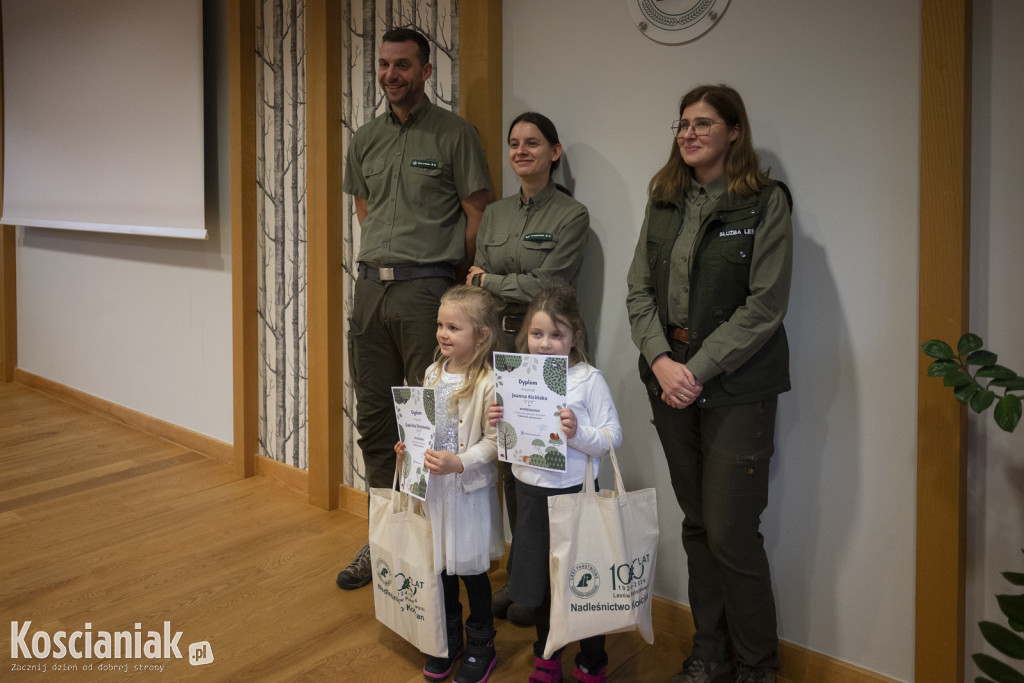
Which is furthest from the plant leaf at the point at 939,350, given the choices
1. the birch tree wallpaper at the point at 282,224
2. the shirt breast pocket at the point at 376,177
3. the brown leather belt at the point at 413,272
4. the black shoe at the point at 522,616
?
the birch tree wallpaper at the point at 282,224

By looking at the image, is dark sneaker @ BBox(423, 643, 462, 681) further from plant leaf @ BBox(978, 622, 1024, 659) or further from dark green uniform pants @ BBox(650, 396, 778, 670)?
plant leaf @ BBox(978, 622, 1024, 659)

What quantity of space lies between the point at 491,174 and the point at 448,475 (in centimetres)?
109

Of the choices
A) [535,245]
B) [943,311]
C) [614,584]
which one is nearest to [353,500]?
[535,245]

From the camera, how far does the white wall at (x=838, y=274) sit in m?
1.84

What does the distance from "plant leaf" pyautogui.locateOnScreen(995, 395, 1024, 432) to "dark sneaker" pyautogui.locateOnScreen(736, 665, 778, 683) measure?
0.86 meters

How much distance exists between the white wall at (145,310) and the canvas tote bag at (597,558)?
2.47 meters

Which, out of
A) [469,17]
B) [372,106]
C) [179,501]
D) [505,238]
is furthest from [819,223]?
[179,501]

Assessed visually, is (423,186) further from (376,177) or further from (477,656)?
(477,656)

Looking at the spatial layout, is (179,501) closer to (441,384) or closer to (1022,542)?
(441,384)

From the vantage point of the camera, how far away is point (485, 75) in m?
2.54

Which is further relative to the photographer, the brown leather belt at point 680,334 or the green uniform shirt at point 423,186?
the green uniform shirt at point 423,186

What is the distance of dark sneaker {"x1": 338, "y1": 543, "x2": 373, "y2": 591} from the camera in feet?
8.50

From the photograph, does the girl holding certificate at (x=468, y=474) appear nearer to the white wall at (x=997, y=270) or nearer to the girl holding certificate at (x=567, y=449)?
the girl holding certificate at (x=567, y=449)

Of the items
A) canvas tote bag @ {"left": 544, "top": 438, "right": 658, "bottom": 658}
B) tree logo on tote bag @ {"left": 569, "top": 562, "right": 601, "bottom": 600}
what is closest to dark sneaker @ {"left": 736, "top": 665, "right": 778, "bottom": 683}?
canvas tote bag @ {"left": 544, "top": 438, "right": 658, "bottom": 658}
